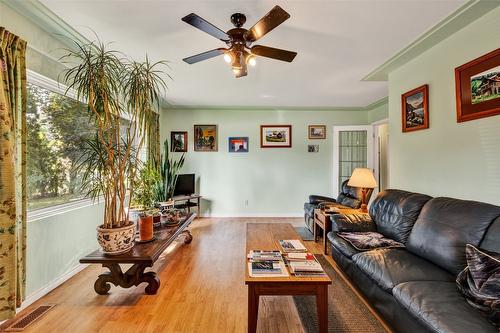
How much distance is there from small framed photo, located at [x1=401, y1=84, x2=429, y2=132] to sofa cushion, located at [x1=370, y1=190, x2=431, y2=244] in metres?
0.85

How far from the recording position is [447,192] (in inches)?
93.2

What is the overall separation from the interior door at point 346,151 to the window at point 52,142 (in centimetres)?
449

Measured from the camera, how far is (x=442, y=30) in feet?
7.22

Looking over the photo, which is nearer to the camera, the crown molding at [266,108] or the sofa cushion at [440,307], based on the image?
the sofa cushion at [440,307]

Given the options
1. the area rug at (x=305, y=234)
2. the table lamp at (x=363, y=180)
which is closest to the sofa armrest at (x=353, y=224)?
the table lamp at (x=363, y=180)

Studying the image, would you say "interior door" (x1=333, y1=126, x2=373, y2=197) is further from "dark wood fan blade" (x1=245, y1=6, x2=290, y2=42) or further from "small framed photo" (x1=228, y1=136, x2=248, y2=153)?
"dark wood fan blade" (x1=245, y1=6, x2=290, y2=42)

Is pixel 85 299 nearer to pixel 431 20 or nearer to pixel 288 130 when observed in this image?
pixel 431 20

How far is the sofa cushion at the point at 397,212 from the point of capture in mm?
2338

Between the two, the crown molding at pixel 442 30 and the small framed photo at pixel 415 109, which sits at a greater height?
the crown molding at pixel 442 30

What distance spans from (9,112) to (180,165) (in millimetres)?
3471

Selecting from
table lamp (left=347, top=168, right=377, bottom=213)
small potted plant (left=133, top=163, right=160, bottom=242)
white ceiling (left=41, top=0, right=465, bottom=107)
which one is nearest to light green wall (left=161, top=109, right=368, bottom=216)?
white ceiling (left=41, top=0, right=465, bottom=107)

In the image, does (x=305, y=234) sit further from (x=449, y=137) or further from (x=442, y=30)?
(x=442, y=30)

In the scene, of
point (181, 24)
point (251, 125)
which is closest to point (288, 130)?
point (251, 125)

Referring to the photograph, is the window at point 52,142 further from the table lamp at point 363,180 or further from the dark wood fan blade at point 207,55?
the table lamp at point 363,180
